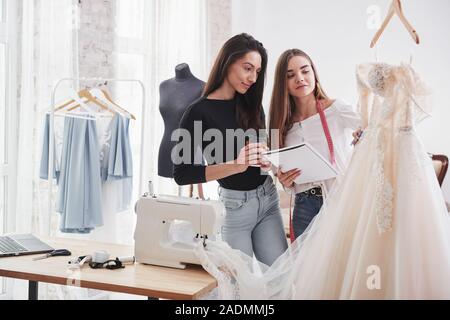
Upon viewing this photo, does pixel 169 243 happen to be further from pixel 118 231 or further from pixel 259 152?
pixel 118 231

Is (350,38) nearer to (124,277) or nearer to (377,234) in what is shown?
(377,234)

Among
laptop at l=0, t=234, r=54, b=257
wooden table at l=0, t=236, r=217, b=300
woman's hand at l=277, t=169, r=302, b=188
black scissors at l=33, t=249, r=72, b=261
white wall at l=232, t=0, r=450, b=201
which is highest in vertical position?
white wall at l=232, t=0, r=450, b=201

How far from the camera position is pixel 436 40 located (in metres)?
3.90

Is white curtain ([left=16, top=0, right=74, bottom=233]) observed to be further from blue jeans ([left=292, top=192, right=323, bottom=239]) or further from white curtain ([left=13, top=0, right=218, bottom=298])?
blue jeans ([left=292, top=192, right=323, bottom=239])

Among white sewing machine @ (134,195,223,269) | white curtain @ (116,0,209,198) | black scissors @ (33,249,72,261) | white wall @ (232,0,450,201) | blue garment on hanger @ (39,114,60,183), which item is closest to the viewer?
white sewing machine @ (134,195,223,269)

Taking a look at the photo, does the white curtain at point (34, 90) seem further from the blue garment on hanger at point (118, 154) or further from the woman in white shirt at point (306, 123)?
the woman in white shirt at point (306, 123)

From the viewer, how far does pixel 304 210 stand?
7.11 feet

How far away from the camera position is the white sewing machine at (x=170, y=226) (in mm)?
1788

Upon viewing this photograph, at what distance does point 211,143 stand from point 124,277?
2.28ft

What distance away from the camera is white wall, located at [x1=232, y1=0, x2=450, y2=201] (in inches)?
154

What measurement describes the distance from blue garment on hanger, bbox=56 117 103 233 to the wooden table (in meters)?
0.90

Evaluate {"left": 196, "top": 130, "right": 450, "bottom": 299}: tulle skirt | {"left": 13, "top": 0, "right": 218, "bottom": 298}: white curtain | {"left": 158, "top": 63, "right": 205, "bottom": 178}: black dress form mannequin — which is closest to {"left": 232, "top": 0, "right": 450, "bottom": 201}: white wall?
{"left": 13, "top": 0, "right": 218, "bottom": 298}: white curtain

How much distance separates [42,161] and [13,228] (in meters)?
0.45

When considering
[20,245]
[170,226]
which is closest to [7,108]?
[20,245]
